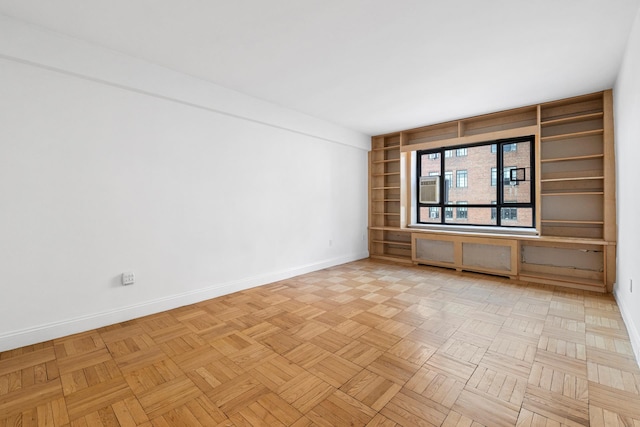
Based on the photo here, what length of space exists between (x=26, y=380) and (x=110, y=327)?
819 millimetres

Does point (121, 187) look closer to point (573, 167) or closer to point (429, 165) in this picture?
point (429, 165)

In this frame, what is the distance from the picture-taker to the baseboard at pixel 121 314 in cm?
232

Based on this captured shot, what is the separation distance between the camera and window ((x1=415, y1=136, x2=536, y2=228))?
15.1 feet

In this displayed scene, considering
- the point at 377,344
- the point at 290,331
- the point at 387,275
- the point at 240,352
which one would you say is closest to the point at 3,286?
the point at 240,352

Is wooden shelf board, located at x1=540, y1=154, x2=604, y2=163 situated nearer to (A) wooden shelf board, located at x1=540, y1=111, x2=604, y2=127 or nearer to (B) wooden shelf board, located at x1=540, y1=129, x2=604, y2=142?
(B) wooden shelf board, located at x1=540, y1=129, x2=604, y2=142

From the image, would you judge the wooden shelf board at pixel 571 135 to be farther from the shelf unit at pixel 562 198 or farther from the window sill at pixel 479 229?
the window sill at pixel 479 229

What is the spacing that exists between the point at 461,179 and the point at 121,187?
5.18m

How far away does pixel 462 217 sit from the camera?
529 centimetres

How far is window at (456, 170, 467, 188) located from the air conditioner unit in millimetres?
359

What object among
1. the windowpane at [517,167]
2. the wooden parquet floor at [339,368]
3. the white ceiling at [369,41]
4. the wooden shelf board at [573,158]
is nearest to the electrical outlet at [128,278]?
the wooden parquet floor at [339,368]

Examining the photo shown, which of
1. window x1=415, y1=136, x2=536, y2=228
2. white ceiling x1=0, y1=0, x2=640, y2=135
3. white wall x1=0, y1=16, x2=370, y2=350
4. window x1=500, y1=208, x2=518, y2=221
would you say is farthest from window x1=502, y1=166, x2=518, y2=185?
white wall x1=0, y1=16, x2=370, y2=350

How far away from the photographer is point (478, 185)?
506cm

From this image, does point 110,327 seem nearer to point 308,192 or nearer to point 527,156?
point 308,192

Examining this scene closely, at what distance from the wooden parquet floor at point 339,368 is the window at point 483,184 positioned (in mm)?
1780
